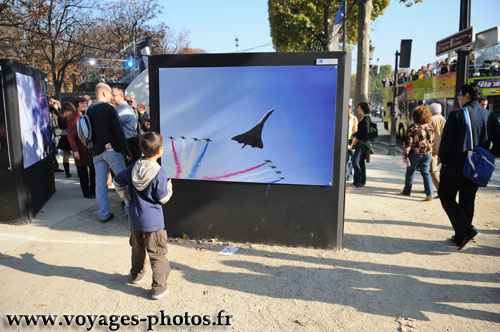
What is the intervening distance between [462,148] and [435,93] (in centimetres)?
1387

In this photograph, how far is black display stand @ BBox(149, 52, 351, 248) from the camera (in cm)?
446

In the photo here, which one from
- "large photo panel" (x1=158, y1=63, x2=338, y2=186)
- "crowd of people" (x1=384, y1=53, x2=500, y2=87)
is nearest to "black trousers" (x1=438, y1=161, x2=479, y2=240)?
"large photo panel" (x1=158, y1=63, x2=338, y2=186)

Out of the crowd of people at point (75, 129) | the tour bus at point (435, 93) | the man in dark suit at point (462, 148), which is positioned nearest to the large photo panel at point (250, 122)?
the crowd of people at point (75, 129)

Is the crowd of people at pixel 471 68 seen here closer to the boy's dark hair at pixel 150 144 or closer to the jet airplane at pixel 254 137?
the jet airplane at pixel 254 137

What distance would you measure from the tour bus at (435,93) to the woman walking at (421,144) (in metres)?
7.24

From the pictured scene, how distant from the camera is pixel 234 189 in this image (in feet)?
15.6

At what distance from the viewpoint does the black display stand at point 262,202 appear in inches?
175

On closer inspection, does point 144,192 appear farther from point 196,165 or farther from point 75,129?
point 75,129

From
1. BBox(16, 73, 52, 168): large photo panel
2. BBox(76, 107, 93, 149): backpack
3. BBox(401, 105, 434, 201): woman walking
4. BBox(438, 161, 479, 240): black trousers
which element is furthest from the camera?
BBox(401, 105, 434, 201): woman walking

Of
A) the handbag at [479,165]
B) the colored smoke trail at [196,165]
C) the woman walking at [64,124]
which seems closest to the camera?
the handbag at [479,165]

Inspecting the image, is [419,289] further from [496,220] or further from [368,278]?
[496,220]

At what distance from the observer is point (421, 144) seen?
6969 millimetres

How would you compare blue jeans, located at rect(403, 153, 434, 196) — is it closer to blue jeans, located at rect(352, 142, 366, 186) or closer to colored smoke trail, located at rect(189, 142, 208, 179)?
blue jeans, located at rect(352, 142, 366, 186)

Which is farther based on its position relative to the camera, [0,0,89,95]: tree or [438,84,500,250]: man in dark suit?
[0,0,89,95]: tree
